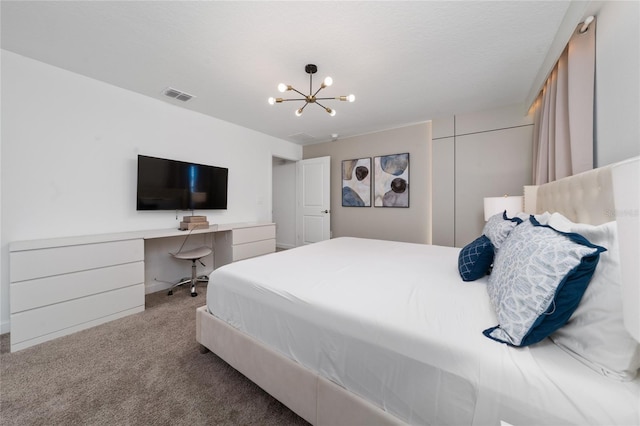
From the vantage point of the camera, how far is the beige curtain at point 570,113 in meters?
1.66

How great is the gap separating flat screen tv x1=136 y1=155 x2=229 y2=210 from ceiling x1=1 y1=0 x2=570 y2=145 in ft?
2.91

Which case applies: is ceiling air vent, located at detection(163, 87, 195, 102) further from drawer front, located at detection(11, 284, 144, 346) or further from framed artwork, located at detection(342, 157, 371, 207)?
framed artwork, located at detection(342, 157, 371, 207)

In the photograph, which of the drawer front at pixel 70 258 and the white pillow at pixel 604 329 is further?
the drawer front at pixel 70 258

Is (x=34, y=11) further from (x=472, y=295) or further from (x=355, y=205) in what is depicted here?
(x=355, y=205)

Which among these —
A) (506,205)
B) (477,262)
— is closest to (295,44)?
(477,262)

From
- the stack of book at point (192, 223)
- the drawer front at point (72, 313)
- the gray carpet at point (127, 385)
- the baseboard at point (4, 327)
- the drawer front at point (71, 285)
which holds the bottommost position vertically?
the gray carpet at point (127, 385)

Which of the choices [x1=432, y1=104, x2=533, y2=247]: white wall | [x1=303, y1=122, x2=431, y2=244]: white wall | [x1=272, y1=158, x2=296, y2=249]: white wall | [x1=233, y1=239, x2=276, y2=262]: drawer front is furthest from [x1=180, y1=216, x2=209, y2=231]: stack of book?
[x1=432, y1=104, x2=533, y2=247]: white wall

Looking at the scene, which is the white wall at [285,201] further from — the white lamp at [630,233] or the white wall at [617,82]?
the white lamp at [630,233]

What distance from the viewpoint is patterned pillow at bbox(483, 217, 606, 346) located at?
30.0 inches

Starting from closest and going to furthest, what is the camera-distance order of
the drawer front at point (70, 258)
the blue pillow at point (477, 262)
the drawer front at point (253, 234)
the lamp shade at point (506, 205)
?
1. the blue pillow at point (477, 262)
2. the drawer front at point (70, 258)
3. the lamp shade at point (506, 205)
4. the drawer front at point (253, 234)

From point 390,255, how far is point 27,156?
137 inches

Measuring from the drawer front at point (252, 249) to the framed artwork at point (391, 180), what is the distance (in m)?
2.07

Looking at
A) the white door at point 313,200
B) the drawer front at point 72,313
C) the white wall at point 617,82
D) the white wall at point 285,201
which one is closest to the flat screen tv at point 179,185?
the drawer front at point 72,313

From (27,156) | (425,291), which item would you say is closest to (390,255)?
(425,291)
